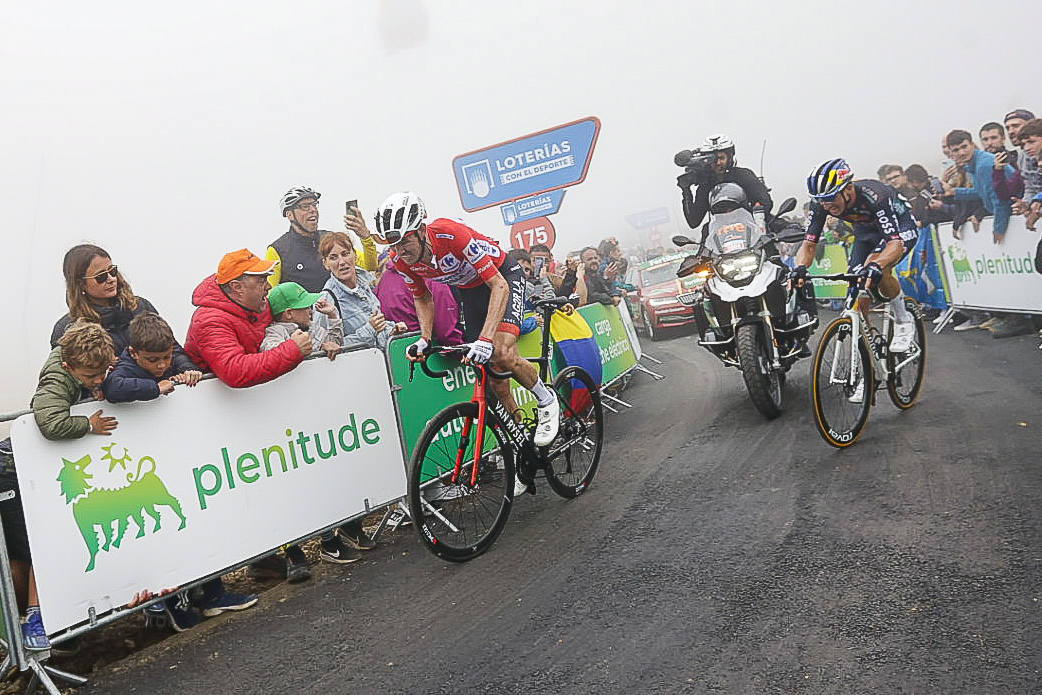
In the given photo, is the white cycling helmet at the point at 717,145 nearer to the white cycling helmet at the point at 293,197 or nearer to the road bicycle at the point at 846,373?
the road bicycle at the point at 846,373

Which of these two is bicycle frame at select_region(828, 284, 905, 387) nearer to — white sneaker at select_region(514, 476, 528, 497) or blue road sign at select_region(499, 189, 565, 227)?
white sneaker at select_region(514, 476, 528, 497)

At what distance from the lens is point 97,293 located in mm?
4859

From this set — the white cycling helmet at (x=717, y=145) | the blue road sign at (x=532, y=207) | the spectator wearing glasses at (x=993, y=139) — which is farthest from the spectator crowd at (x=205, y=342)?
the spectator wearing glasses at (x=993, y=139)

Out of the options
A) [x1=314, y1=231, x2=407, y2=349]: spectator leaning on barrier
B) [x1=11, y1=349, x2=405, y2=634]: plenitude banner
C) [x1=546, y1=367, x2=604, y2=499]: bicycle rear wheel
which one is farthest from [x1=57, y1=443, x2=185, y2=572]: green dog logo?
[x1=546, y1=367, x2=604, y2=499]: bicycle rear wheel

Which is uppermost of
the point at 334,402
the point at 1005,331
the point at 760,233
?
the point at 760,233

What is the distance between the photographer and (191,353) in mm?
4934

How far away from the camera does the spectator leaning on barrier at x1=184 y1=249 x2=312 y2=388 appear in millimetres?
4781

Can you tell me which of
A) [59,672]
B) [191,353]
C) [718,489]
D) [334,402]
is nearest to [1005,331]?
[718,489]

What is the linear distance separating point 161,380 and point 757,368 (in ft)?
15.4

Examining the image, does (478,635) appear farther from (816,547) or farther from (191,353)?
A: (191,353)

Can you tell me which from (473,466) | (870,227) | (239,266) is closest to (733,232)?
(870,227)

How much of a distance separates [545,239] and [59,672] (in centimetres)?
1150

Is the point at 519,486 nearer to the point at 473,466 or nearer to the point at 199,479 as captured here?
the point at 473,466

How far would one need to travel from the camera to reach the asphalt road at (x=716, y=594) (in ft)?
10.2
